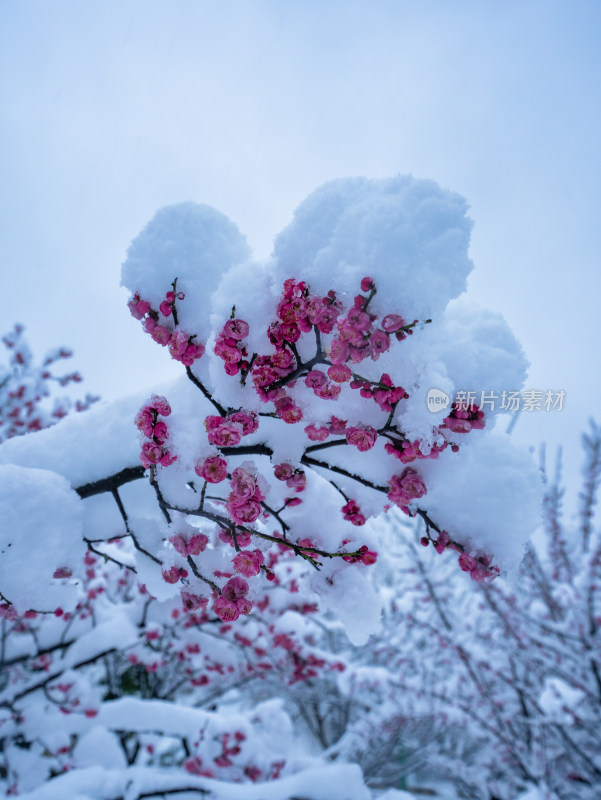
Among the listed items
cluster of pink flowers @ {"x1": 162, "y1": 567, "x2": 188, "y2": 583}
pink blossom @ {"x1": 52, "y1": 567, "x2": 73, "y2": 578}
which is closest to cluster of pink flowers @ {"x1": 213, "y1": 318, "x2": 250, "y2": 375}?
cluster of pink flowers @ {"x1": 162, "y1": 567, "x2": 188, "y2": 583}

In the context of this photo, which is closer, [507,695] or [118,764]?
[118,764]

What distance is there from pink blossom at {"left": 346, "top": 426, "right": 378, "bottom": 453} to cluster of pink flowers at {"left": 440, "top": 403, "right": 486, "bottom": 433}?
292 millimetres

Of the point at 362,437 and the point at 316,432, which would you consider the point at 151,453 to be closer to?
the point at 316,432

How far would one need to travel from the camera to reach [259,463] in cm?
234

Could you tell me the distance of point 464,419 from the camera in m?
1.67

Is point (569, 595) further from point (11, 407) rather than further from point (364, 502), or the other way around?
point (11, 407)

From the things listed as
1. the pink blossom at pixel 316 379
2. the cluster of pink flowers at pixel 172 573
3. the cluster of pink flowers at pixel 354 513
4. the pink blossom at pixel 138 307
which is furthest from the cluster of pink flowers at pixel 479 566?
the pink blossom at pixel 138 307

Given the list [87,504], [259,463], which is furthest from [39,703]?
[259,463]

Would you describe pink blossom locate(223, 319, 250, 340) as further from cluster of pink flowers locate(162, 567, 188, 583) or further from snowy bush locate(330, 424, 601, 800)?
snowy bush locate(330, 424, 601, 800)

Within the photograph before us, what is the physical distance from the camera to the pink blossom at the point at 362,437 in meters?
1.70

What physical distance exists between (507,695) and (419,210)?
35.5ft

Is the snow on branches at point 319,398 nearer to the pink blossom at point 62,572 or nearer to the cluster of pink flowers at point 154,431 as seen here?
the cluster of pink flowers at point 154,431

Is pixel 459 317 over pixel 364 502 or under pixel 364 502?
over

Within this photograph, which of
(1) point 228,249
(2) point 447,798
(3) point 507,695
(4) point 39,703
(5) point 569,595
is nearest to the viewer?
(1) point 228,249
